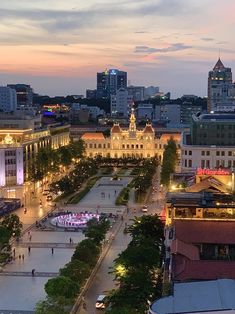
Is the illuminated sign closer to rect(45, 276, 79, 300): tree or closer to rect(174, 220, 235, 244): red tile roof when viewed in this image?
rect(174, 220, 235, 244): red tile roof

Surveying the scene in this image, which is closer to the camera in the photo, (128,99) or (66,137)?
(66,137)

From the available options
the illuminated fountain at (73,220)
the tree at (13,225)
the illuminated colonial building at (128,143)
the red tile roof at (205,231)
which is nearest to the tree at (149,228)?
the red tile roof at (205,231)

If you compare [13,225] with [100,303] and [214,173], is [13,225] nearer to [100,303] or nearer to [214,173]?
[100,303]

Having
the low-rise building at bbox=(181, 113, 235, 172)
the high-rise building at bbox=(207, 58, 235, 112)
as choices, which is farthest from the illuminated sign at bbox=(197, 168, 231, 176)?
the high-rise building at bbox=(207, 58, 235, 112)

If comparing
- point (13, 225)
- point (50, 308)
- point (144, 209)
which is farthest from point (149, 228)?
point (144, 209)

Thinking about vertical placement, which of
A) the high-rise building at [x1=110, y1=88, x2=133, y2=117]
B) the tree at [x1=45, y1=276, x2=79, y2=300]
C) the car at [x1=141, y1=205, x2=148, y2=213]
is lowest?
the car at [x1=141, y1=205, x2=148, y2=213]

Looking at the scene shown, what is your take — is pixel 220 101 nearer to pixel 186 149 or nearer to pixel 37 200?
pixel 186 149

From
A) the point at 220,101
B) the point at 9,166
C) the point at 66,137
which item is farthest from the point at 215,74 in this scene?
the point at 9,166
